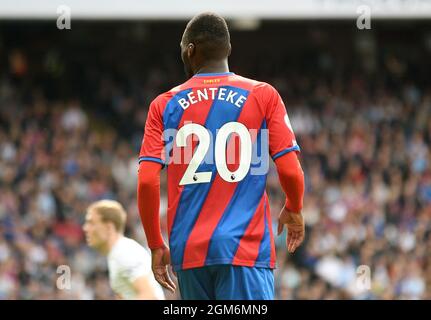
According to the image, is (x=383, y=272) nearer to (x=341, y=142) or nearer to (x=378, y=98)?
(x=341, y=142)

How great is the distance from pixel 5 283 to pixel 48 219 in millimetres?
2085

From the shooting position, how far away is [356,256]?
51.1 ft

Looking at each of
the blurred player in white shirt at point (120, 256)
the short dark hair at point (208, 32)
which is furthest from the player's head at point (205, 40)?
the blurred player in white shirt at point (120, 256)

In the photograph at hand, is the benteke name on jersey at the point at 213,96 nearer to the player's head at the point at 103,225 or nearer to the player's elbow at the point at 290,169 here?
the player's elbow at the point at 290,169

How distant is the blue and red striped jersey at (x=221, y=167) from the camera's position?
4562mm

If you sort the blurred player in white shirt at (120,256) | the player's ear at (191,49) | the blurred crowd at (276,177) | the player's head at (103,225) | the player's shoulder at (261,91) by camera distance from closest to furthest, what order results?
the player's shoulder at (261,91) → the player's ear at (191,49) → the blurred player in white shirt at (120,256) → the player's head at (103,225) → the blurred crowd at (276,177)

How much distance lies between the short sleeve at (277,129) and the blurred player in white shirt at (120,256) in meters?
2.17

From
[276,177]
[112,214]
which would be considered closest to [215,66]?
[112,214]

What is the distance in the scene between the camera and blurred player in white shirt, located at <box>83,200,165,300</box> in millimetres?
6434

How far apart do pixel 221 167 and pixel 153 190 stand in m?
0.35

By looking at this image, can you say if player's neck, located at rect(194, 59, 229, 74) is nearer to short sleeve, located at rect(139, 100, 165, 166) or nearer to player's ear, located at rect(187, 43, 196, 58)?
player's ear, located at rect(187, 43, 196, 58)

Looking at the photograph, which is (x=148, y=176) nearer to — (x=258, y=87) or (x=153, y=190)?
(x=153, y=190)

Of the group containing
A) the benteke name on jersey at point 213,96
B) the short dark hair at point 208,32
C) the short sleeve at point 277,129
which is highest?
the short dark hair at point 208,32

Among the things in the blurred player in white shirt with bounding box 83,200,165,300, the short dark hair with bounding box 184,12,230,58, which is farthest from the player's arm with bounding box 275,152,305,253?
the blurred player in white shirt with bounding box 83,200,165,300
